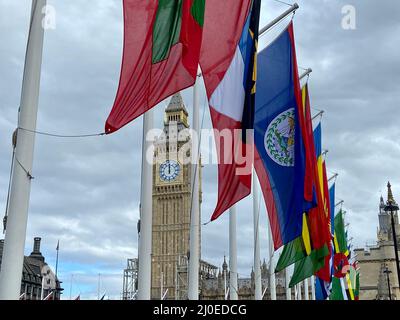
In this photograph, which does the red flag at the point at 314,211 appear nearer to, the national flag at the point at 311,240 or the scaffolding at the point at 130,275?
the national flag at the point at 311,240

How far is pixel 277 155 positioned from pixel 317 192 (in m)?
2.63

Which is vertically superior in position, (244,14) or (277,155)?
(244,14)

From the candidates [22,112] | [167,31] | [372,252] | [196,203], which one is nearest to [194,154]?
[196,203]

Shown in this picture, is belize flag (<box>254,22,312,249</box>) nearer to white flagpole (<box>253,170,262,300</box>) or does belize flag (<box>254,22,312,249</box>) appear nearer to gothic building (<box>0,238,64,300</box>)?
white flagpole (<box>253,170,262,300</box>)

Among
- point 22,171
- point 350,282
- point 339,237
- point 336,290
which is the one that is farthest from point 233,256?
point 350,282

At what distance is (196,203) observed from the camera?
16.5 meters

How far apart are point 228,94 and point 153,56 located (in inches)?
107

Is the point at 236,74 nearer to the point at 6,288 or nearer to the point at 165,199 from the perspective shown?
the point at 6,288

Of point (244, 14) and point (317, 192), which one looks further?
point (317, 192)

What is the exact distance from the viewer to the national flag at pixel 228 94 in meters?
12.1

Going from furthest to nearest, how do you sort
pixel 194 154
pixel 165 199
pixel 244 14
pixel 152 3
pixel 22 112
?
pixel 165 199
pixel 194 154
pixel 244 14
pixel 152 3
pixel 22 112

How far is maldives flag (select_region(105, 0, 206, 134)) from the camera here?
966cm
